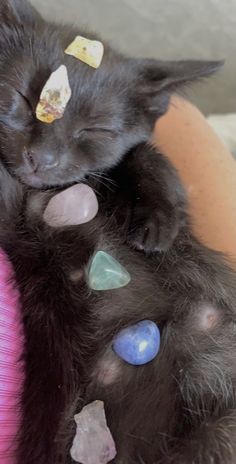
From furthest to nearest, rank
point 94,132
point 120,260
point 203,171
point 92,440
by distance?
point 203,171 → point 94,132 → point 120,260 → point 92,440

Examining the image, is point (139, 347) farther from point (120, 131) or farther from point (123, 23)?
point (123, 23)

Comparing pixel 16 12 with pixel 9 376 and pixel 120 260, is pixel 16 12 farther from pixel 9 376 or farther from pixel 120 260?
pixel 9 376

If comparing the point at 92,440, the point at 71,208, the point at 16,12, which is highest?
the point at 16,12

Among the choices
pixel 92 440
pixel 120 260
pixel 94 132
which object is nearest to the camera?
pixel 92 440

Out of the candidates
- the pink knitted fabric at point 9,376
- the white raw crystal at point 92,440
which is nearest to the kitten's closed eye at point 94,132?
the pink knitted fabric at point 9,376

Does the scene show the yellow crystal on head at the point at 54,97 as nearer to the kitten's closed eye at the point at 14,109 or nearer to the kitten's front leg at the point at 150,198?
the kitten's closed eye at the point at 14,109

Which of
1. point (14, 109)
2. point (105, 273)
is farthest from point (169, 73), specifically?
point (105, 273)
